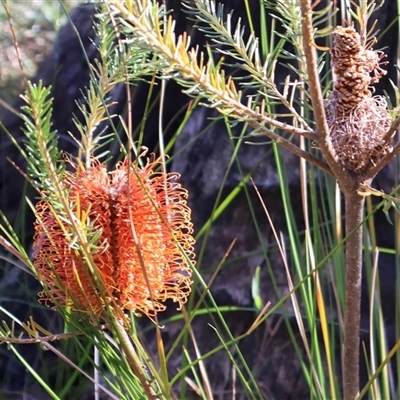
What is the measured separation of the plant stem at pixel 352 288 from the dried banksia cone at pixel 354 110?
0.03m

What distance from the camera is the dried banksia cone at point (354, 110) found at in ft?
1.14

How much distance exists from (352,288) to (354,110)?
107 millimetres

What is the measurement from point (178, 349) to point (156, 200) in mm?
542

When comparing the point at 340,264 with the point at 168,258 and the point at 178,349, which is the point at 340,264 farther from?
the point at 178,349

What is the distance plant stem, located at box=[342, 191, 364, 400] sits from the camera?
0.37m

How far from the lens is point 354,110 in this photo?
365mm

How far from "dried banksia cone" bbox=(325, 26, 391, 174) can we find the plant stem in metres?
0.03

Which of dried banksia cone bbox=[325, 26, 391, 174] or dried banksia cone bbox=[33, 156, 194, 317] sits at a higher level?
dried banksia cone bbox=[325, 26, 391, 174]

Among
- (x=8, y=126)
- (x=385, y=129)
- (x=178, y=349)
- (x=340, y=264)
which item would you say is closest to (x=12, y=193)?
(x=8, y=126)

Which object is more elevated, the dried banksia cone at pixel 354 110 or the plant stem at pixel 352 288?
the dried banksia cone at pixel 354 110

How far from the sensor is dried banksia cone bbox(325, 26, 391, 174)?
1.14ft

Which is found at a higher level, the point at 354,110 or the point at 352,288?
the point at 354,110

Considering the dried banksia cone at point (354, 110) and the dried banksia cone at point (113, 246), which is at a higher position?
the dried banksia cone at point (354, 110)

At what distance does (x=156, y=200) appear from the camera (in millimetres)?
411
